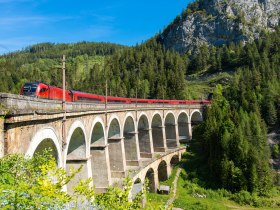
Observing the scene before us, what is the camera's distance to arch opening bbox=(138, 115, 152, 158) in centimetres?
5134

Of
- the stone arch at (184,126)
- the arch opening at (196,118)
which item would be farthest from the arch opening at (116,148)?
the arch opening at (196,118)

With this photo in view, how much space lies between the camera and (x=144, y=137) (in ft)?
170

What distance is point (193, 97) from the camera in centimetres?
10712

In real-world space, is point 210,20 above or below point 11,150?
above

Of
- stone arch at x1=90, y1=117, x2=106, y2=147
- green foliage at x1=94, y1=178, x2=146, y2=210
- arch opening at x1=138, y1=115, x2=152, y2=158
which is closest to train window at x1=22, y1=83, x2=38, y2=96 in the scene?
stone arch at x1=90, y1=117, x2=106, y2=147

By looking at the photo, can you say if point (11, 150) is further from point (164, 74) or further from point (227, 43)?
point (227, 43)

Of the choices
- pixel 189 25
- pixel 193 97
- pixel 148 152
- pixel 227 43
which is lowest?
pixel 148 152

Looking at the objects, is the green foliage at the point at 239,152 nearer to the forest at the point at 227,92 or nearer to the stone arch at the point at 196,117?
the forest at the point at 227,92

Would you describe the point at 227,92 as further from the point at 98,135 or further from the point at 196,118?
the point at 98,135

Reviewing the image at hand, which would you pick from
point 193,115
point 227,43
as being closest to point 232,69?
point 227,43

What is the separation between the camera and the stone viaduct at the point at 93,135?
500 inches

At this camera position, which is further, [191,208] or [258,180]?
[258,180]

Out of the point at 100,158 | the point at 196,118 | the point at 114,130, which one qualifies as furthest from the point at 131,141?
the point at 196,118

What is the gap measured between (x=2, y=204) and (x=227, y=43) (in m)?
161
